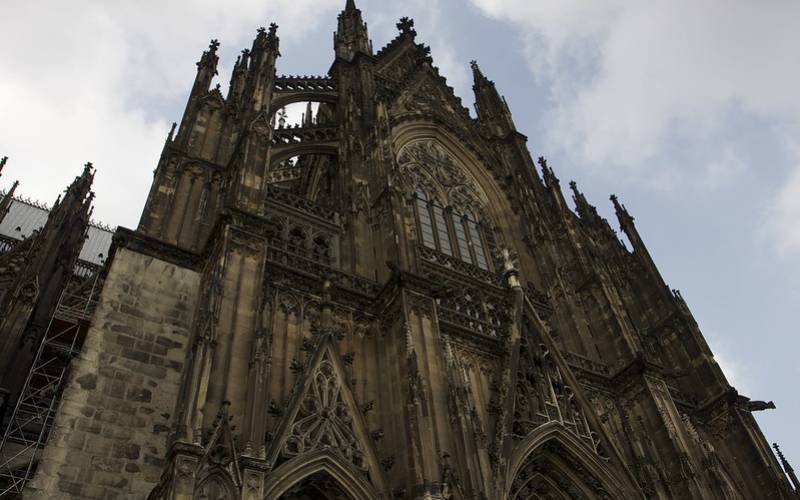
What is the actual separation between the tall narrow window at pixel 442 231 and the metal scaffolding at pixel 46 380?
9670 millimetres

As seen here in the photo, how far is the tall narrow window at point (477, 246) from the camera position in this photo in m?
19.4

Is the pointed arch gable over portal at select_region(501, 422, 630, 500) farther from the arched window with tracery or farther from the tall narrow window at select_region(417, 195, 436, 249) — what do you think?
the tall narrow window at select_region(417, 195, 436, 249)

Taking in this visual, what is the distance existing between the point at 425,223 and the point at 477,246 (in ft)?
6.01

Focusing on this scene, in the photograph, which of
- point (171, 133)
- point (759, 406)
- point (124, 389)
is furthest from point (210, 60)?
point (759, 406)

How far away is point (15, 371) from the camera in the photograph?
14.8 m

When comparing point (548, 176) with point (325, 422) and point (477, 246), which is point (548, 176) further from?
point (325, 422)

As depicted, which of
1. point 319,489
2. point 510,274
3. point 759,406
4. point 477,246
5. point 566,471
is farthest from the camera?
point 477,246

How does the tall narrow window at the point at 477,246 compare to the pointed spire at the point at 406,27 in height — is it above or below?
below

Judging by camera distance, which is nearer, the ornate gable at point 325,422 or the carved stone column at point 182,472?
the carved stone column at point 182,472

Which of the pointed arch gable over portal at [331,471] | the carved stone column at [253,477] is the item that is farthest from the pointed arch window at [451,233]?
the carved stone column at [253,477]

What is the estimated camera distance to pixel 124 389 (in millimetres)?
10164

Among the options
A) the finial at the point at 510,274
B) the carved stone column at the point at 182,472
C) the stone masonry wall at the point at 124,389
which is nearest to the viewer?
the carved stone column at the point at 182,472

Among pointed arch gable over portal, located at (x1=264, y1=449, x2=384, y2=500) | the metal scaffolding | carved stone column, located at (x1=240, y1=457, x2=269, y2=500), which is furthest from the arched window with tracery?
carved stone column, located at (x1=240, y1=457, x2=269, y2=500)

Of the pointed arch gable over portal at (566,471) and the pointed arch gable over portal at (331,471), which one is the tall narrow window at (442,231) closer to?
the pointed arch gable over portal at (566,471)
